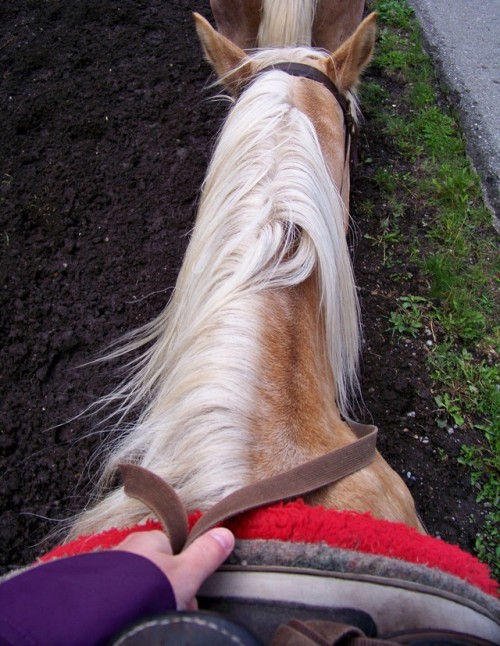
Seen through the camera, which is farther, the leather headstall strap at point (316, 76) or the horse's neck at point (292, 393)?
the leather headstall strap at point (316, 76)

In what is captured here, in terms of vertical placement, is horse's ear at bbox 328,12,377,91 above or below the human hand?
above

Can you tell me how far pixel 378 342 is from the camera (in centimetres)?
196

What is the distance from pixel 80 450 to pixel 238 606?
1.18m

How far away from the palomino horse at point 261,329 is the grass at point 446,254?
0.75 m

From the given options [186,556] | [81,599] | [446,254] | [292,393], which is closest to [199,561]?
[186,556]

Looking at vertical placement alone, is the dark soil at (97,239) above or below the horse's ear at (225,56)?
below

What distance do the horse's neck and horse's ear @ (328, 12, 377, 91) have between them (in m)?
0.73

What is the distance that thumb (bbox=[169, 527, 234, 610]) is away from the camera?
581 millimetres

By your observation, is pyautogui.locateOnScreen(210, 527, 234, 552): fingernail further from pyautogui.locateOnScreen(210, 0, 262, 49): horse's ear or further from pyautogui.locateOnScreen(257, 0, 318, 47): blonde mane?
pyautogui.locateOnScreen(210, 0, 262, 49): horse's ear

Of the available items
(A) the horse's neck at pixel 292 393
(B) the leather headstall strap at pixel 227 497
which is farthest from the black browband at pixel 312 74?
(B) the leather headstall strap at pixel 227 497

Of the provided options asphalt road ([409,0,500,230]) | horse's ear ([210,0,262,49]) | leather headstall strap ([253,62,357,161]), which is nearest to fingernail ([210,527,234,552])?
leather headstall strap ([253,62,357,161])

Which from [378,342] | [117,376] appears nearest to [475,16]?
[378,342]

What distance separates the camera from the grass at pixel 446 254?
1.79 meters

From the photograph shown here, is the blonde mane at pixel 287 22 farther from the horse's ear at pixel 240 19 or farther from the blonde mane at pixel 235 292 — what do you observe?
the blonde mane at pixel 235 292
